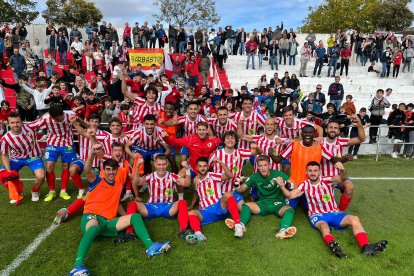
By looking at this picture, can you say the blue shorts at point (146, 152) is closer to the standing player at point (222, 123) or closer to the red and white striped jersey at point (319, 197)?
the standing player at point (222, 123)

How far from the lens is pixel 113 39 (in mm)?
20000

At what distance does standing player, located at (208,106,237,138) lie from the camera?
7.47 m

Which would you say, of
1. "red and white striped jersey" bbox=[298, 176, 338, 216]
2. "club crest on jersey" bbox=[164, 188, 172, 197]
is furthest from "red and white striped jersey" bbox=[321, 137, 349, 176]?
"club crest on jersey" bbox=[164, 188, 172, 197]

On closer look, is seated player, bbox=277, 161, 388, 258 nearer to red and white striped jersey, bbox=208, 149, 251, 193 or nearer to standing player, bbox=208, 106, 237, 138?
red and white striped jersey, bbox=208, 149, 251, 193

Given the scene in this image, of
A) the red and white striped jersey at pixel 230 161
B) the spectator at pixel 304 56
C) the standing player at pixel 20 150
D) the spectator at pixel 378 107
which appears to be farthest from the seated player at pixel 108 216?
the spectator at pixel 304 56

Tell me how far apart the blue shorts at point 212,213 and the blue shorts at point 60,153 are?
3194mm

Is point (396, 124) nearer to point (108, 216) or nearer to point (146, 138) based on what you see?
point (146, 138)

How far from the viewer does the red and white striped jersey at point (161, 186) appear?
5969 mm

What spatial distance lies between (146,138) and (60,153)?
1.83 metres

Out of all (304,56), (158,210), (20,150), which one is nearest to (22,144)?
(20,150)

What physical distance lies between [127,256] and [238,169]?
2699 mm

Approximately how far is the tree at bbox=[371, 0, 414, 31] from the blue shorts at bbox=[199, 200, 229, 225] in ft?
159

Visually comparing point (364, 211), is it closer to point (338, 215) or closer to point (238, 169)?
point (338, 215)

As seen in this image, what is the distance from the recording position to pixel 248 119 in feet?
25.3
